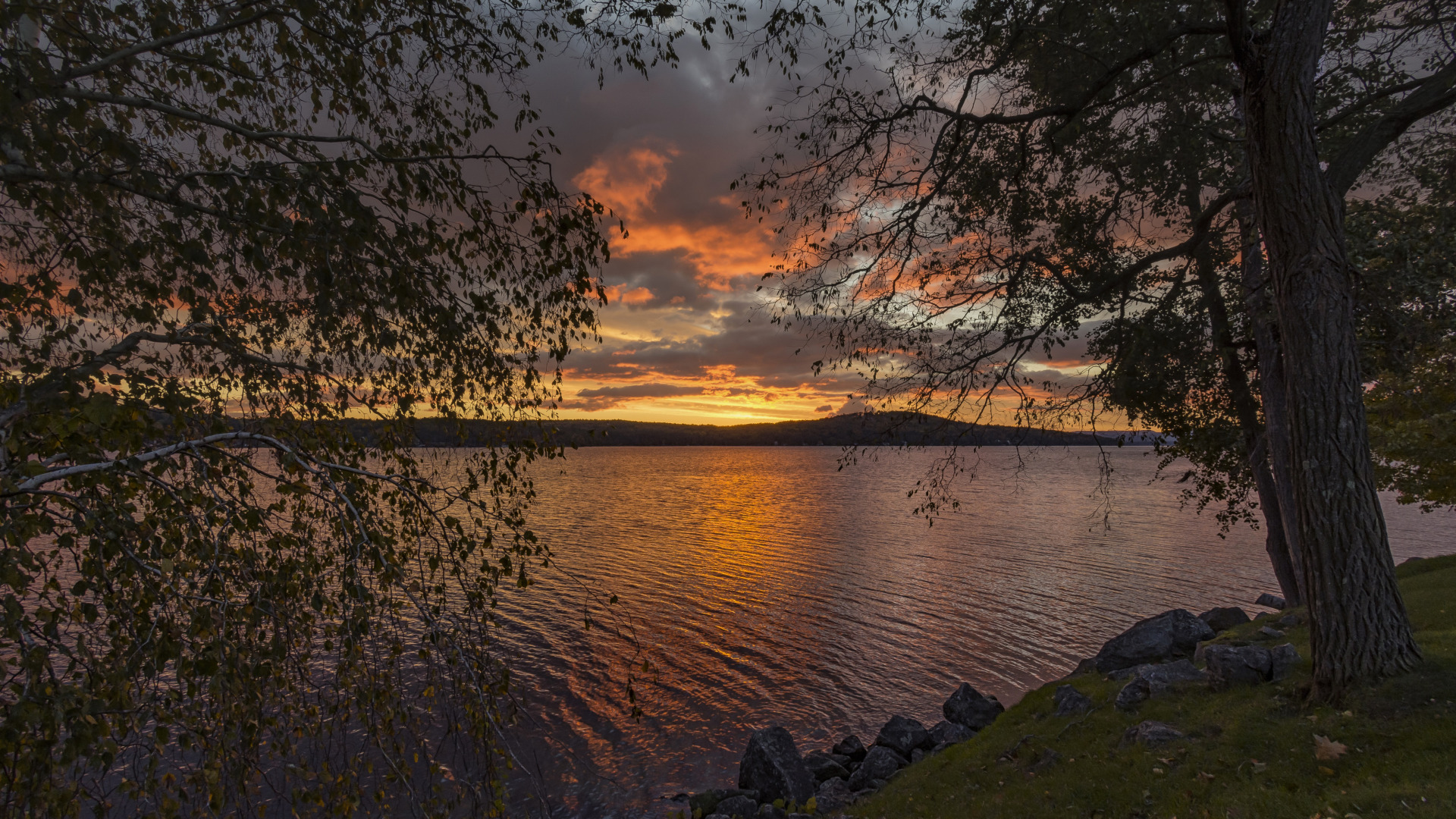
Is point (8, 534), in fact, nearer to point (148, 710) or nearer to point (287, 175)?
point (148, 710)

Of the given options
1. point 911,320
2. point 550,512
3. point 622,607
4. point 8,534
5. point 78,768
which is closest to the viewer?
point 8,534

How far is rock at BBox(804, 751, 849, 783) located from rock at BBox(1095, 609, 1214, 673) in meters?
6.73

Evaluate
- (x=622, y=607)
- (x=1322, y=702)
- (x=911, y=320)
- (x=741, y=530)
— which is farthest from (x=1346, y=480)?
(x=741, y=530)

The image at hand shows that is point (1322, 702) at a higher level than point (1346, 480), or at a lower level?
lower

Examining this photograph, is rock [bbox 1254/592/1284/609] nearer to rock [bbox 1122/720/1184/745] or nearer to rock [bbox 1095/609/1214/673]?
rock [bbox 1095/609/1214/673]

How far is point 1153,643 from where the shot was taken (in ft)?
51.4

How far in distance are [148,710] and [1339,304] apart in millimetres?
11604

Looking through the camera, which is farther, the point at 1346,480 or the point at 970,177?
the point at 970,177

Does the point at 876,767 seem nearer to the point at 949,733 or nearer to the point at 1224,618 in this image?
the point at 949,733

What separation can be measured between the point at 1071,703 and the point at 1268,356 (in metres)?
7.46

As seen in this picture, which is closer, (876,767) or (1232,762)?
(1232,762)

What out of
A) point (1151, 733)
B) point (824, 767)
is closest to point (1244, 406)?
point (1151, 733)

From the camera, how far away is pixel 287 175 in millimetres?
3621

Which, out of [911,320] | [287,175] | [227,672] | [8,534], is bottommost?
[227,672]
